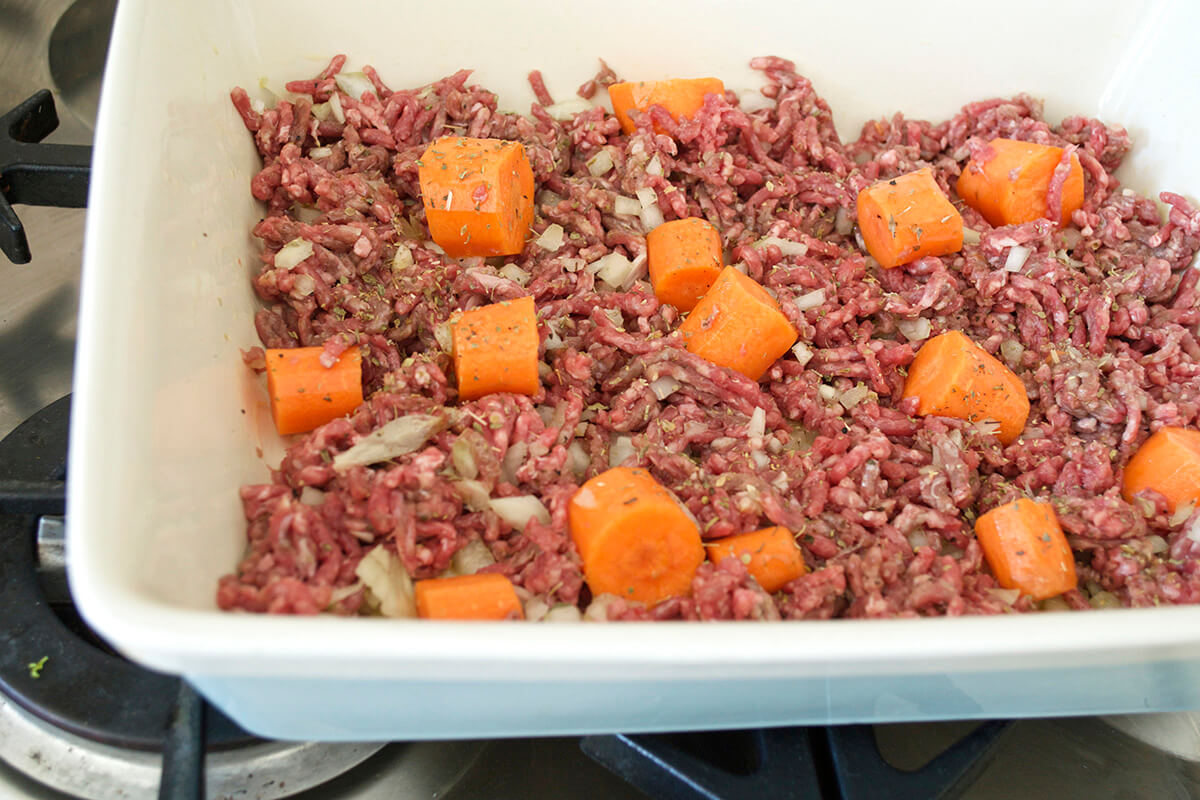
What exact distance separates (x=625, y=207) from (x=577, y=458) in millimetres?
594

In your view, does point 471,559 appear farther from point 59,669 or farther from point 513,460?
point 59,669

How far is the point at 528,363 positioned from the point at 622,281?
35 cm

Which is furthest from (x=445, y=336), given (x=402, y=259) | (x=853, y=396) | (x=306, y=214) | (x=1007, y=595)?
(x=1007, y=595)

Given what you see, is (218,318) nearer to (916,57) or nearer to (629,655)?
(629,655)

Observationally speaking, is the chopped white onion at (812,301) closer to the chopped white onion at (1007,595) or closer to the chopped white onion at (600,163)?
the chopped white onion at (600,163)

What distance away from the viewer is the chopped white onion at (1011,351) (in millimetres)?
1788

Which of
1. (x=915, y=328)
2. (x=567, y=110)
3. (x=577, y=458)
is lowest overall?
(x=577, y=458)

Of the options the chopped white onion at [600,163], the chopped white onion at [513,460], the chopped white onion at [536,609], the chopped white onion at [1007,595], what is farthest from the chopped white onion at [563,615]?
the chopped white onion at [600,163]

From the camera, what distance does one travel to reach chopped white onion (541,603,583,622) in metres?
1.31

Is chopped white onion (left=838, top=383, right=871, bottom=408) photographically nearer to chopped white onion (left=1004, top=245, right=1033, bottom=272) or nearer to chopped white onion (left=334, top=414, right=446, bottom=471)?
chopped white onion (left=1004, top=245, right=1033, bottom=272)

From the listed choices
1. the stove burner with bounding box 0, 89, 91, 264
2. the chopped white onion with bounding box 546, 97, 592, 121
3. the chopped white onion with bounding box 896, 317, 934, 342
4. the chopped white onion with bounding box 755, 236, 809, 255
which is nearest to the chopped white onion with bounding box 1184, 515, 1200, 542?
the chopped white onion with bounding box 896, 317, 934, 342

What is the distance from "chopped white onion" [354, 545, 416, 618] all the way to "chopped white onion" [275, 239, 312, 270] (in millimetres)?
593

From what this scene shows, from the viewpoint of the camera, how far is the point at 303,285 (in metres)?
Answer: 1.60

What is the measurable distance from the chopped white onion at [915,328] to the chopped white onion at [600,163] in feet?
2.25
